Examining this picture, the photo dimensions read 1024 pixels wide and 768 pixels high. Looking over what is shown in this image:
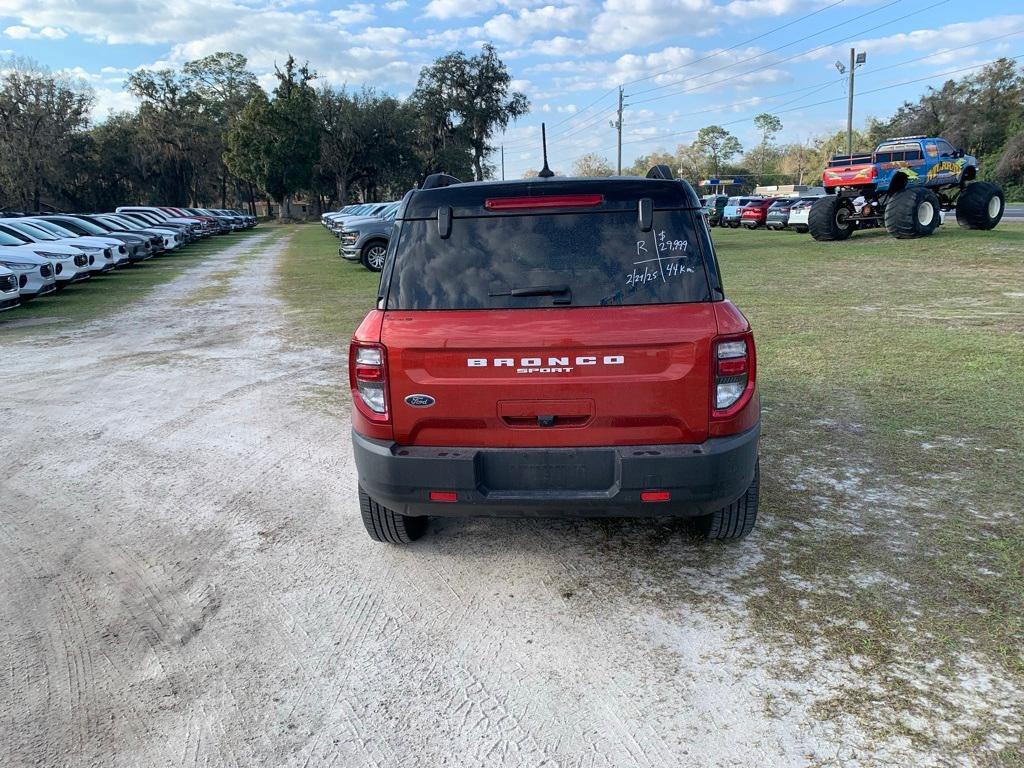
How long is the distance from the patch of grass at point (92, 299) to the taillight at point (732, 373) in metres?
11.8

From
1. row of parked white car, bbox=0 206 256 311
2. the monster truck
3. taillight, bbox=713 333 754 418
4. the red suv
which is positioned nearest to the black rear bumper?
the red suv

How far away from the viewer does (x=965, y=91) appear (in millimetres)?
67562

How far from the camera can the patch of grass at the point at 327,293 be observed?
37.9 ft

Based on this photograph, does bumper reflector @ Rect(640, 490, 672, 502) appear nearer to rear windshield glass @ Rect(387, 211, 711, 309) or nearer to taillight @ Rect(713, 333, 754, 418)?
taillight @ Rect(713, 333, 754, 418)

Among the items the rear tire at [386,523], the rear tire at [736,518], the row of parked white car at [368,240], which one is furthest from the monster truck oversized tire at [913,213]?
the rear tire at [386,523]

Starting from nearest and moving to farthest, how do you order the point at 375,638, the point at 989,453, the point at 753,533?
the point at 375,638 < the point at 753,533 < the point at 989,453

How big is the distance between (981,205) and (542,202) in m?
22.9

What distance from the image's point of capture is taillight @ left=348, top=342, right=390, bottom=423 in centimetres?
349

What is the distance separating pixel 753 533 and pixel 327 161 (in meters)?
64.9

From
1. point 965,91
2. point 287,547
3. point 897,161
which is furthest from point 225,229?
point 965,91

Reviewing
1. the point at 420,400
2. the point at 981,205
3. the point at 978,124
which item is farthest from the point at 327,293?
the point at 978,124

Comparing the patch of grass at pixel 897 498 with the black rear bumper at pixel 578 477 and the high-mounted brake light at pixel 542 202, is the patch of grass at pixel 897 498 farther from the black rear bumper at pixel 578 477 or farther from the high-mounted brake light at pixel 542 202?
the high-mounted brake light at pixel 542 202

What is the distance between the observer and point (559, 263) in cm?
345

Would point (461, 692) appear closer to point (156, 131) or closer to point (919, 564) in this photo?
point (919, 564)
